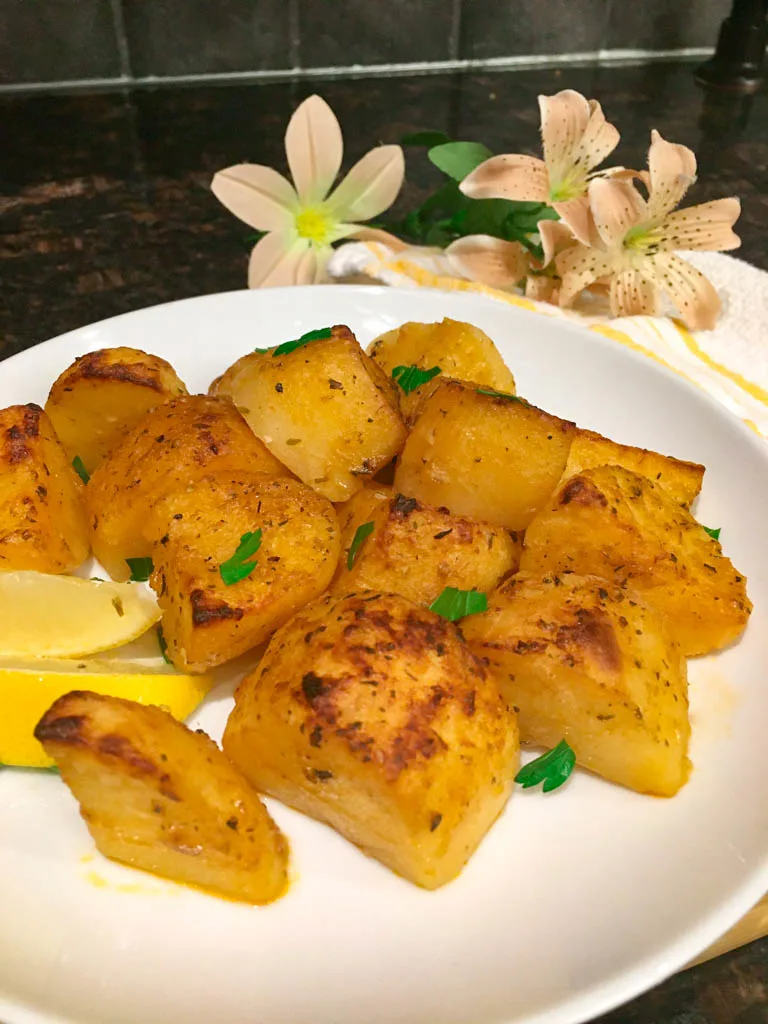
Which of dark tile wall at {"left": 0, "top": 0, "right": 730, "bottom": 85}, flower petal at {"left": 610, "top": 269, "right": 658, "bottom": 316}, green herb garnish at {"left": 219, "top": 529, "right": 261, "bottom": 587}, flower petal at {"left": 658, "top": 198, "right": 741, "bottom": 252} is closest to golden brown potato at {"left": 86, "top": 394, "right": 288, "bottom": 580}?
green herb garnish at {"left": 219, "top": 529, "right": 261, "bottom": 587}

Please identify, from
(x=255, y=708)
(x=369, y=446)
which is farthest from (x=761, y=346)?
(x=255, y=708)

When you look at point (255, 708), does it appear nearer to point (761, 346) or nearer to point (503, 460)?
point (503, 460)

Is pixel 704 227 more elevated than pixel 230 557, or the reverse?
pixel 704 227

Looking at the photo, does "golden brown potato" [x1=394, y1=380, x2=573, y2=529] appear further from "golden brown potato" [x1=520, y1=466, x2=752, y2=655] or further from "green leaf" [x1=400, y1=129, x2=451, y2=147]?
"green leaf" [x1=400, y1=129, x2=451, y2=147]

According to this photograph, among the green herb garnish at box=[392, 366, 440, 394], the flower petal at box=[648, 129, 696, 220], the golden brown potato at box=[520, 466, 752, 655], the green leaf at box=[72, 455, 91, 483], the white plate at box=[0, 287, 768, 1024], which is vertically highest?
the flower petal at box=[648, 129, 696, 220]

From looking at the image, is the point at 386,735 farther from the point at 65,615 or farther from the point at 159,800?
the point at 65,615

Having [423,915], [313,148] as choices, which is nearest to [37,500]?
Answer: [423,915]
